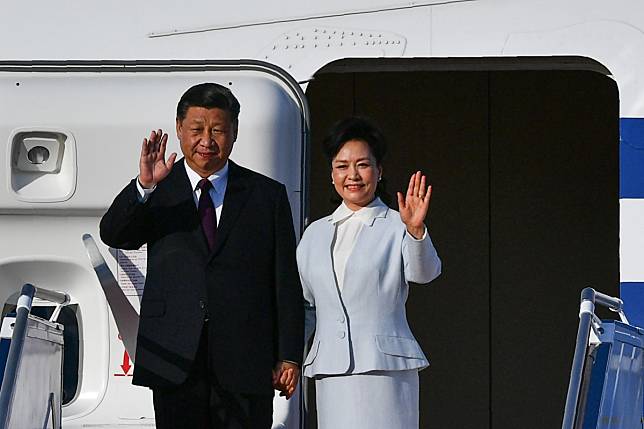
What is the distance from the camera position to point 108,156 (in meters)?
3.72

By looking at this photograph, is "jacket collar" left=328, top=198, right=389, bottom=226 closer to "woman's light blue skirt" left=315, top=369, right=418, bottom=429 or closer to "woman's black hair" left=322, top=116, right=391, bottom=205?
"woman's black hair" left=322, top=116, right=391, bottom=205

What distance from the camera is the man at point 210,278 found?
10.2 ft

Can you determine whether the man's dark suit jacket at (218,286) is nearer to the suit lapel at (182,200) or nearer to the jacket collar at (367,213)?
the suit lapel at (182,200)

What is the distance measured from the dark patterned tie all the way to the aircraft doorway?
280 cm

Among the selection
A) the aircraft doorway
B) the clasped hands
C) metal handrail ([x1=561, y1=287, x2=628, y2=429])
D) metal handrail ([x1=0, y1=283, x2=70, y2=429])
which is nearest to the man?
the clasped hands

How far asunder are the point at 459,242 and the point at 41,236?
2.78 meters

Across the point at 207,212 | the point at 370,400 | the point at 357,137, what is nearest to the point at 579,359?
the point at 370,400

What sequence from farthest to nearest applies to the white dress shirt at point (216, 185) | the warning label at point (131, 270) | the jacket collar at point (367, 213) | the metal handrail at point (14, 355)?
1. the warning label at point (131, 270)
2. the white dress shirt at point (216, 185)
3. the jacket collar at point (367, 213)
4. the metal handrail at point (14, 355)

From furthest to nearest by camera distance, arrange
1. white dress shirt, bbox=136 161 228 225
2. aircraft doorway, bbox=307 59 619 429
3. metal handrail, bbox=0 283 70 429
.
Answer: aircraft doorway, bbox=307 59 619 429 → white dress shirt, bbox=136 161 228 225 → metal handrail, bbox=0 283 70 429

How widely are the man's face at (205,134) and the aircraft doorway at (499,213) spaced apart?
111 inches

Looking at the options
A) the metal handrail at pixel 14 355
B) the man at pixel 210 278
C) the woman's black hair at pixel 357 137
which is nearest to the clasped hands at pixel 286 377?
the man at pixel 210 278

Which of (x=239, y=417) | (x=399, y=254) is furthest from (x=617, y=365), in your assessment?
(x=239, y=417)

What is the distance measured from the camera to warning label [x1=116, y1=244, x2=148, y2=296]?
12.3 ft

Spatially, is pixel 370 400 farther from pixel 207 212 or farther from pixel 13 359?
pixel 13 359
